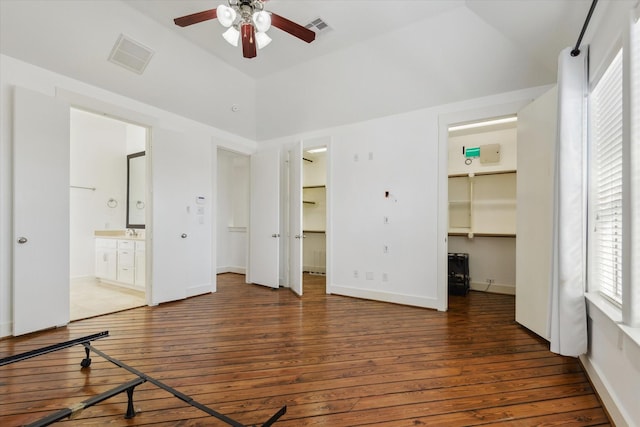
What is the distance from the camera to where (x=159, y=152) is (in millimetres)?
3982

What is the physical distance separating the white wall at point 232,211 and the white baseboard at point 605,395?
220 inches

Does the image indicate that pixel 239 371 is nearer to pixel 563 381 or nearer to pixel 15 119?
pixel 563 381

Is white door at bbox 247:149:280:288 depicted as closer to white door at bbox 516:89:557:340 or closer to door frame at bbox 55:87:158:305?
door frame at bbox 55:87:158:305

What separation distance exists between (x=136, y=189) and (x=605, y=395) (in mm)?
7156

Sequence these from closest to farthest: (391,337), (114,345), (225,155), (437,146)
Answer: (114,345) < (391,337) < (437,146) < (225,155)

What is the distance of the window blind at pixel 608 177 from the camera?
1.82 metres

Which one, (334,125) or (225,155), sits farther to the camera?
(225,155)

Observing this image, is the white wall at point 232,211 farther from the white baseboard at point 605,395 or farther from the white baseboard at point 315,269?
the white baseboard at point 605,395

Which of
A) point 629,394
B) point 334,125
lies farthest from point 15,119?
point 629,394

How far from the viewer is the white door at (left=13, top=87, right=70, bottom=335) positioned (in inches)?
110

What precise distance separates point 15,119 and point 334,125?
3.74 m

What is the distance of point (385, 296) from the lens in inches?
162

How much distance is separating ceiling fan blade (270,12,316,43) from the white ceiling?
783 millimetres

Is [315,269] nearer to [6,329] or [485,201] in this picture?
[485,201]
